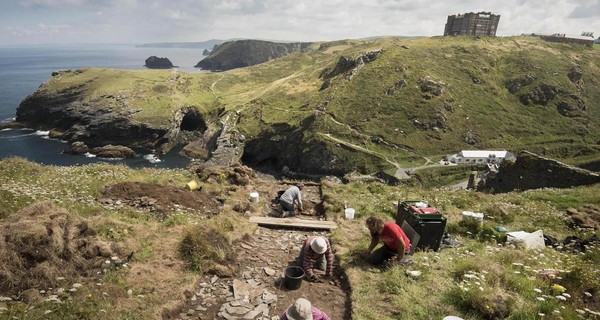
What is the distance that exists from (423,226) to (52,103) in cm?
14247

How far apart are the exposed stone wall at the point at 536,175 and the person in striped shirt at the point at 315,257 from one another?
82.6 ft

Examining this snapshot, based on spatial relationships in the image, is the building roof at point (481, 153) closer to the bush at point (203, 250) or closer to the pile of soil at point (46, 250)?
the bush at point (203, 250)

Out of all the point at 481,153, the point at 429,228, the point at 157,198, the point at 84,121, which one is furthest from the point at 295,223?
the point at 84,121

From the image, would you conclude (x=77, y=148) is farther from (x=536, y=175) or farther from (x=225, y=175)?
(x=536, y=175)

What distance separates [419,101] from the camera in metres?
115

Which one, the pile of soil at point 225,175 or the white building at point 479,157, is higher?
the pile of soil at point 225,175

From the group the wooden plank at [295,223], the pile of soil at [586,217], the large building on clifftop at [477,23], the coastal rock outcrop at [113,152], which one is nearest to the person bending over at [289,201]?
the wooden plank at [295,223]

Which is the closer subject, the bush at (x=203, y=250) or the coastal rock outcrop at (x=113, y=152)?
the bush at (x=203, y=250)

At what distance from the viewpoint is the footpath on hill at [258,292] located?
934cm

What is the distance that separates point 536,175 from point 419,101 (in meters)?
88.2

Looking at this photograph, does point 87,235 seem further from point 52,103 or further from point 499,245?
point 52,103

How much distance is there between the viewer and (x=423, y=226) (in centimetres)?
1206

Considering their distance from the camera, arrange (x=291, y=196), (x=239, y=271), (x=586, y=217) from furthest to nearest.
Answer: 1. (x=291, y=196)
2. (x=586, y=217)
3. (x=239, y=271)

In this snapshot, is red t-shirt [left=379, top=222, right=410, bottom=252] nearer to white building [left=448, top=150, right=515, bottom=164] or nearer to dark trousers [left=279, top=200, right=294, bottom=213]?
dark trousers [left=279, top=200, right=294, bottom=213]
